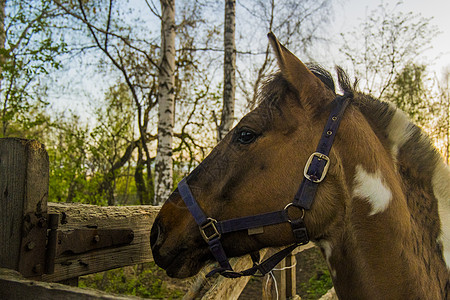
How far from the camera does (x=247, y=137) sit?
1512 mm

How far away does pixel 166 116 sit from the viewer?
19.9 feet

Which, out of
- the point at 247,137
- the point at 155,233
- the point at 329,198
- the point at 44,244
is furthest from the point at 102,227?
the point at 329,198

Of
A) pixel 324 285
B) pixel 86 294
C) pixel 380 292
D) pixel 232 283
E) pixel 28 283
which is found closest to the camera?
pixel 86 294

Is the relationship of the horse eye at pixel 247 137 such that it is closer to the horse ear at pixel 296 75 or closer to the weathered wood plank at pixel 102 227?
the horse ear at pixel 296 75

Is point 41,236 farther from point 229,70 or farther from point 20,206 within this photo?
point 229,70

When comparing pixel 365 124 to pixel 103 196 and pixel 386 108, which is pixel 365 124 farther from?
pixel 103 196

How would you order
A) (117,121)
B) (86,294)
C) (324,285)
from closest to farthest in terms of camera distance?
(86,294) → (324,285) → (117,121)

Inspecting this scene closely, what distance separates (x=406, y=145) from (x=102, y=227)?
1494 mm

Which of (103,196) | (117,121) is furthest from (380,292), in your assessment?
(117,121)

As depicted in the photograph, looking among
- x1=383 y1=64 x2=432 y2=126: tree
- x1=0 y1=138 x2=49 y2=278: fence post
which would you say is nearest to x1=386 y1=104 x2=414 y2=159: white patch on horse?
x1=0 y1=138 x2=49 y2=278: fence post

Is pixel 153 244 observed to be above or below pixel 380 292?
above

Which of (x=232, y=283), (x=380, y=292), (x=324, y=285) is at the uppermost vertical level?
(x=380, y=292)

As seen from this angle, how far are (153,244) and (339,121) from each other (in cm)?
101

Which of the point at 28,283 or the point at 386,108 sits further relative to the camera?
the point at 386,108
